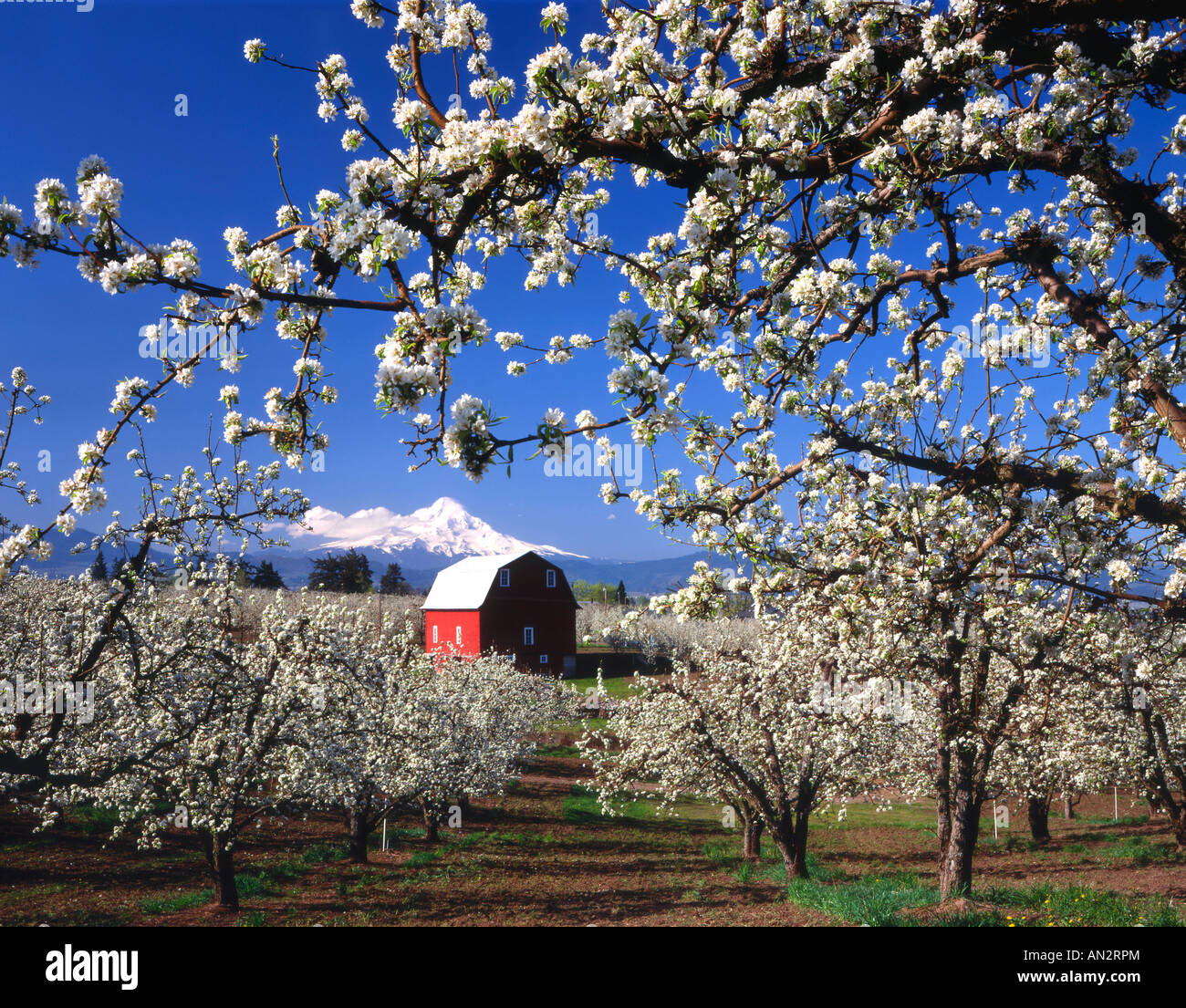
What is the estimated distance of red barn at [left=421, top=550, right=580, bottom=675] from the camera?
47594 millimetres

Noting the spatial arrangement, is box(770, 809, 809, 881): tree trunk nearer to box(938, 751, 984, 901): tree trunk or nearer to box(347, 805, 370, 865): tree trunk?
box(938, 751, 984, 901): tree trunk

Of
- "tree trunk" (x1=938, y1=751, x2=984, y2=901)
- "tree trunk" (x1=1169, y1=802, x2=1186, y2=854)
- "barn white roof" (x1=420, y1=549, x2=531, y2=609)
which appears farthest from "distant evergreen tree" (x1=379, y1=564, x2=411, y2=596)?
"tree trunk" (x1=938, y1=751, x2=984, y2=901)

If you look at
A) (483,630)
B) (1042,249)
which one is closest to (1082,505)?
(1042,249)

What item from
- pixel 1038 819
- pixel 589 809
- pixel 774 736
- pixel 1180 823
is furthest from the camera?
pixel 589 809

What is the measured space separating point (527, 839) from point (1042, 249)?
17636 millimetres

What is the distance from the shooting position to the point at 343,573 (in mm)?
68875

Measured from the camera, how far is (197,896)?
37.2 feet

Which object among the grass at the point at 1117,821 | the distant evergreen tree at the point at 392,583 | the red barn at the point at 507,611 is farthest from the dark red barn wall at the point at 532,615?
the grass at the point at 1117,821

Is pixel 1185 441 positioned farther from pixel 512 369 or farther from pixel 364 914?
pixel 364 914

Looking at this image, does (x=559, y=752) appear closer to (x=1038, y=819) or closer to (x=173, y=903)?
(x=1038, y=819)

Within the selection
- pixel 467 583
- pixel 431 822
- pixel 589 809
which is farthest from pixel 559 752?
pixel 467 583

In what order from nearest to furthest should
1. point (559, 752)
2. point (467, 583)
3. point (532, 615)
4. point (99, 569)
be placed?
point (559, 752)
point (99, 569)
point (467, 583)
point (532, 615)

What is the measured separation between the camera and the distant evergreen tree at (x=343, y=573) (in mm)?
68312

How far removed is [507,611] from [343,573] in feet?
88.8
